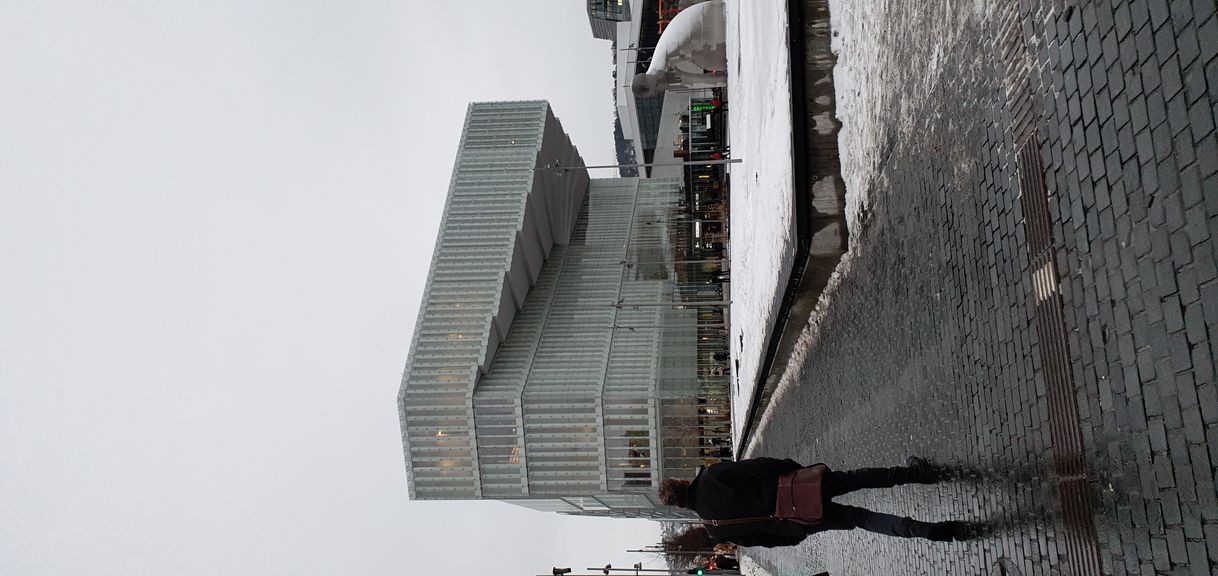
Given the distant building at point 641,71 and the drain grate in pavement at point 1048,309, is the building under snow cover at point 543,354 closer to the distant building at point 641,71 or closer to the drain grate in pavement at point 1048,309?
the distant building at point 641,71

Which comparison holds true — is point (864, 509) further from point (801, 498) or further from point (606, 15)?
point (606, 15)

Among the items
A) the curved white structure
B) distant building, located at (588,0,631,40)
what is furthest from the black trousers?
distant building, located at (588,0,631,40)

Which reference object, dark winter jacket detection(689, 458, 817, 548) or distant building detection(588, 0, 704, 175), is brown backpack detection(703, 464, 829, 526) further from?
distant building detection(588, 0, 704, 175)

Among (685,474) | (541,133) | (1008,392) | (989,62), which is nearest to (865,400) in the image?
(1008,392)

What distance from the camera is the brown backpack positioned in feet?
18.8

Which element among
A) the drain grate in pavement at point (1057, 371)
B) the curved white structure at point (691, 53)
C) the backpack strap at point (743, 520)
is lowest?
the backpack strap at point (743, 520)

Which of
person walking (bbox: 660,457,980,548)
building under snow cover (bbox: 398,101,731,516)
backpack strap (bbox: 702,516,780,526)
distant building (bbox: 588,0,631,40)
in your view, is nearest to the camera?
person walking (bbox: 660,457,980,548)

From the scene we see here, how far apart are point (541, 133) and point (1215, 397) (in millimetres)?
60754

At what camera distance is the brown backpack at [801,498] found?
18.8ft

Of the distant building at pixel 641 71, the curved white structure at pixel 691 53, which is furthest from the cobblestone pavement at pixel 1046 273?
the distant building at pixel 641 71

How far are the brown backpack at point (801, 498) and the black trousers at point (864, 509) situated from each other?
0.07 metres

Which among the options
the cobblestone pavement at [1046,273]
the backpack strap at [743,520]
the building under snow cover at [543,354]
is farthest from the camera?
the building under snow cover at [543,354]

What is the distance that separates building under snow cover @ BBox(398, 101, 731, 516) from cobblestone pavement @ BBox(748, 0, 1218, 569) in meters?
37.0

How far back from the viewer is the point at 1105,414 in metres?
3.64
